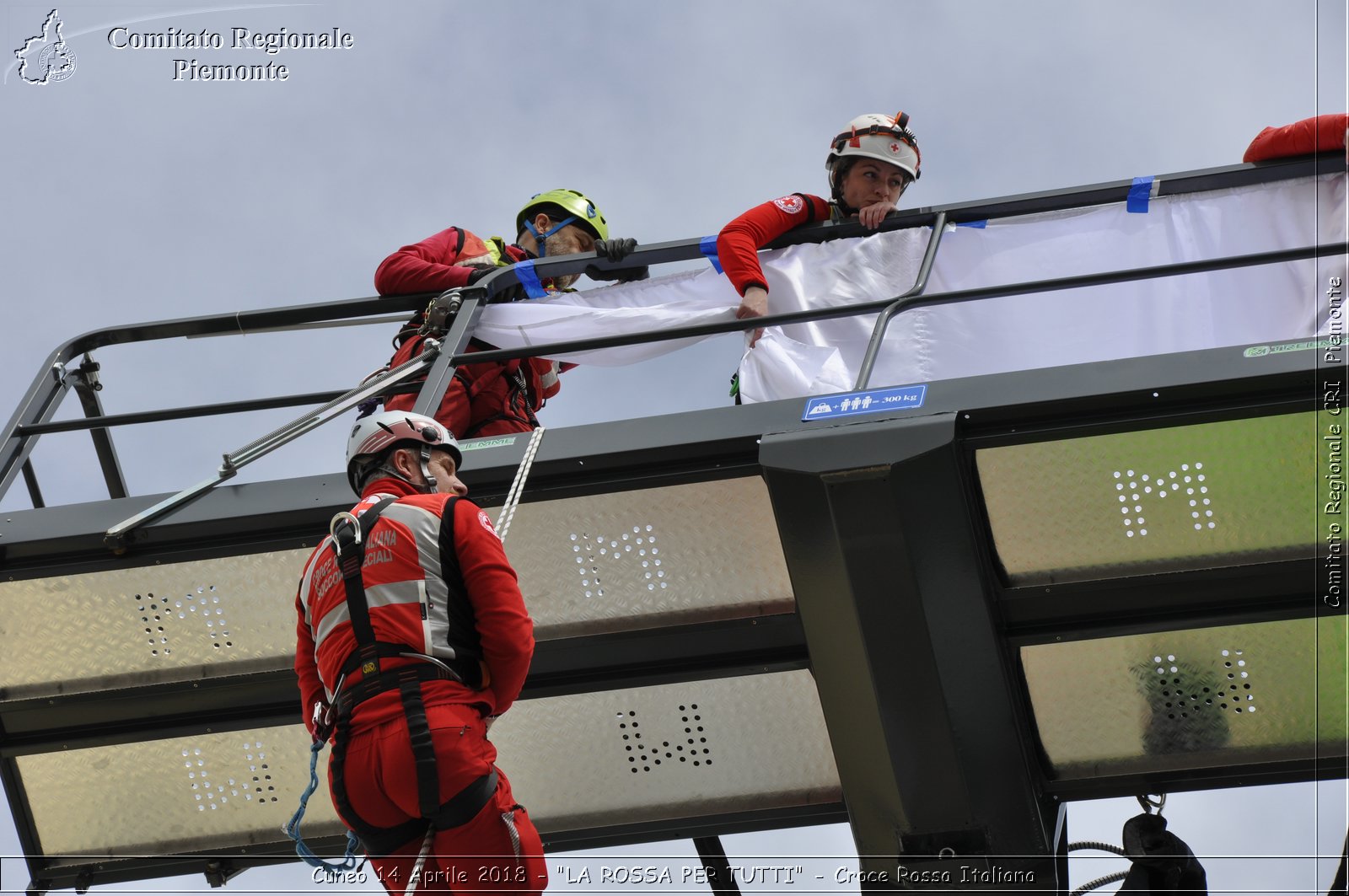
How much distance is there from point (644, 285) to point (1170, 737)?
10.9 ft

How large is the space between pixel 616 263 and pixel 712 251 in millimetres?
492

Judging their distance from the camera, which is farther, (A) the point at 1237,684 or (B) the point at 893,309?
(B) the point at 893,309

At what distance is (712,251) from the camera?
7066 millimetres

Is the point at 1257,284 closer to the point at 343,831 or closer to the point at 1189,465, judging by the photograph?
the point at 1189,465

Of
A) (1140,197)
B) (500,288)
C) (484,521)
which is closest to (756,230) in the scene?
Result: (500,288)

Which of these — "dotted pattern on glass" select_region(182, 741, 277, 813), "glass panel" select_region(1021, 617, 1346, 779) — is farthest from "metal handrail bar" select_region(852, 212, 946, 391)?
"dotted pattern on glass" select_region(182, 741, 277, 813)

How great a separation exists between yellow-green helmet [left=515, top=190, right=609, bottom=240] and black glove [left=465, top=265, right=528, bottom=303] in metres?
1.01

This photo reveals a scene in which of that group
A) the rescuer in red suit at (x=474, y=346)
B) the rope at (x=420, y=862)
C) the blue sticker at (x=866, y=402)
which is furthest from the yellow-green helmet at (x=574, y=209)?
the rope at (x=420, y=862)

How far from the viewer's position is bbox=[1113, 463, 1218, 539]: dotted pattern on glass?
192 inches

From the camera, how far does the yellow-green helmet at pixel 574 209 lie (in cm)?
837

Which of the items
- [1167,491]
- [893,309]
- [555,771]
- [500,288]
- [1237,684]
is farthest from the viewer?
[500,288]

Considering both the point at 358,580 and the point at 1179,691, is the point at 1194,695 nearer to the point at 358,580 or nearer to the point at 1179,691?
the point at 1179,691

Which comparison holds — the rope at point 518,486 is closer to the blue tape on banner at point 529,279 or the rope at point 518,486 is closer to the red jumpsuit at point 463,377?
the red jumpsuit at point 463,377

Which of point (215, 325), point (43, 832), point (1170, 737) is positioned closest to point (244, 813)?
point (43, 832)
